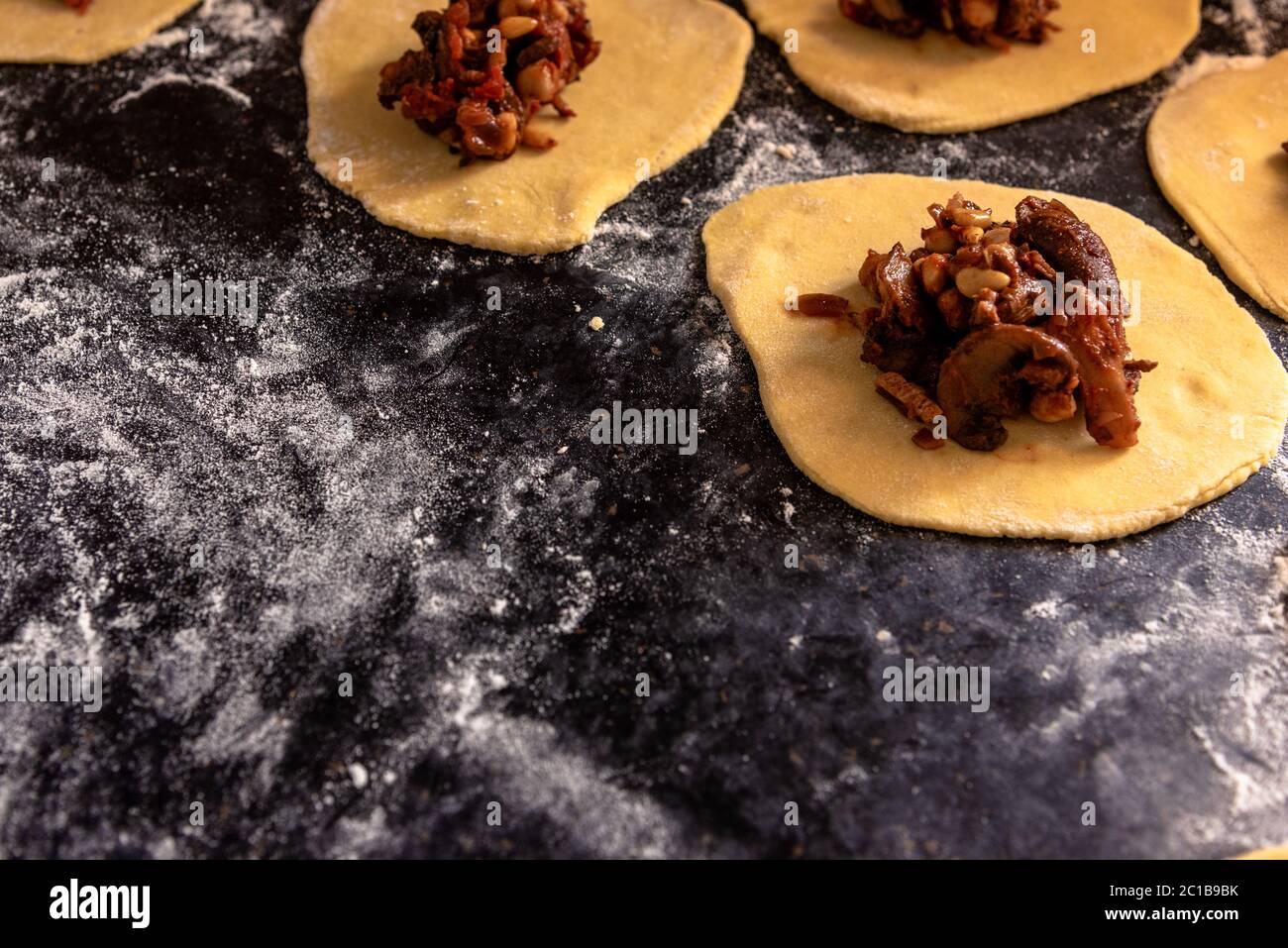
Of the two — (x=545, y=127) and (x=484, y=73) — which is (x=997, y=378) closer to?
(x=545, y=127)

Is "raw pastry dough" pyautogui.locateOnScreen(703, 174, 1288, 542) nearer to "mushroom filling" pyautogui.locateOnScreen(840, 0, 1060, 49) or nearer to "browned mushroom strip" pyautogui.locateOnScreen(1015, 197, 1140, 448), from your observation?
"browned mushroom strip" pyautogui.locateOnScreen(1015, 197, 1140, 448)

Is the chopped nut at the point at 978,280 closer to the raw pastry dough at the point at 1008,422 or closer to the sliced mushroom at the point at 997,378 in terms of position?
the sliced mushroom at the point at 997,378

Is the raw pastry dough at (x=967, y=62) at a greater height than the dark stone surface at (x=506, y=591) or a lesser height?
greater

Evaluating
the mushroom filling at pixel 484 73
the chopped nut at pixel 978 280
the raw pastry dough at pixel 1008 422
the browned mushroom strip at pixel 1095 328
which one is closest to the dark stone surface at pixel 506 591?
the raw pastry dough at pixel 1008 422

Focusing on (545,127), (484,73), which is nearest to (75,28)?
(484,73)

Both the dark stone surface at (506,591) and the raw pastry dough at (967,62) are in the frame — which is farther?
the raw pastry dough at (967,62)

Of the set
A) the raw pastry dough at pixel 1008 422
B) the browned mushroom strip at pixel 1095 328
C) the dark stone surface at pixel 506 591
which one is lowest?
the dark stone surface at pixel 506 591

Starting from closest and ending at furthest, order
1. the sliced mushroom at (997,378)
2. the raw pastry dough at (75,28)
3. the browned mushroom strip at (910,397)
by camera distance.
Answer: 1. the sliced mushroom at (997,378)
2. the browned mushroom strip at (910,397)
3. the raw pastry dough at (75,28)
